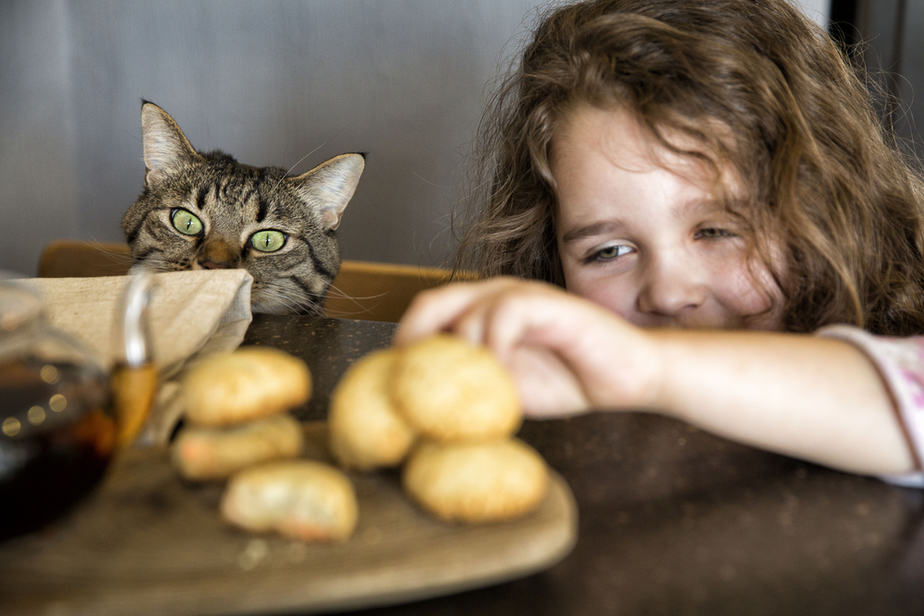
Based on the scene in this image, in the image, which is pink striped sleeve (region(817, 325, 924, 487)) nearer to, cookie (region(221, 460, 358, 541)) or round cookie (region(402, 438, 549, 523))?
round cookie (region(402, 438, 549, 523))

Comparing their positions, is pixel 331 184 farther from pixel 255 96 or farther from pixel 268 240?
pixel 255 96

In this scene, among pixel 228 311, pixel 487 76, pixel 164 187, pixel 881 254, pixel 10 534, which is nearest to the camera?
pixel 10 534

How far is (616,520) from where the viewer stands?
1.56 feet

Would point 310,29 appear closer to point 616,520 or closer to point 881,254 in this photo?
point 881,254

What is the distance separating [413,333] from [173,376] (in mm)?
351

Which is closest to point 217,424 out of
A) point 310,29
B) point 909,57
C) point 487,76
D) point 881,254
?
point 881,254

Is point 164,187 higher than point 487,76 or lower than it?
lower

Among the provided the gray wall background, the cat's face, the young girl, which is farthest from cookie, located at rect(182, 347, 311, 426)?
the gray wall background

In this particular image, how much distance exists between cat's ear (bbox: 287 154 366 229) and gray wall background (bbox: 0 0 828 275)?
3.09ft

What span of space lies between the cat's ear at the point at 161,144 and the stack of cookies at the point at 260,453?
3.88 feet

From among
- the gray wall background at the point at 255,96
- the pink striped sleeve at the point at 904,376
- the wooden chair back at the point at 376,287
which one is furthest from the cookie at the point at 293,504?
the gray wall background at the point at 255,96

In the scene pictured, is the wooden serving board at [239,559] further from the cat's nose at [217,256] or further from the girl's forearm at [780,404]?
the cat's nose at [217,256]

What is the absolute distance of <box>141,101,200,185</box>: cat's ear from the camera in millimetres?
1517

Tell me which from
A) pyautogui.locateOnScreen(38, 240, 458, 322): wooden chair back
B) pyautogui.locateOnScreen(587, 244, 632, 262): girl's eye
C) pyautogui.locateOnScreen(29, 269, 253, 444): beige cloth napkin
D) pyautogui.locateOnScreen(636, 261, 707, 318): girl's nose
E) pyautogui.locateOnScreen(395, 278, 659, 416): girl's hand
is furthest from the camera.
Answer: pyautogui.locateOnScreen(38, 240, 458, 322): wooden chair back
